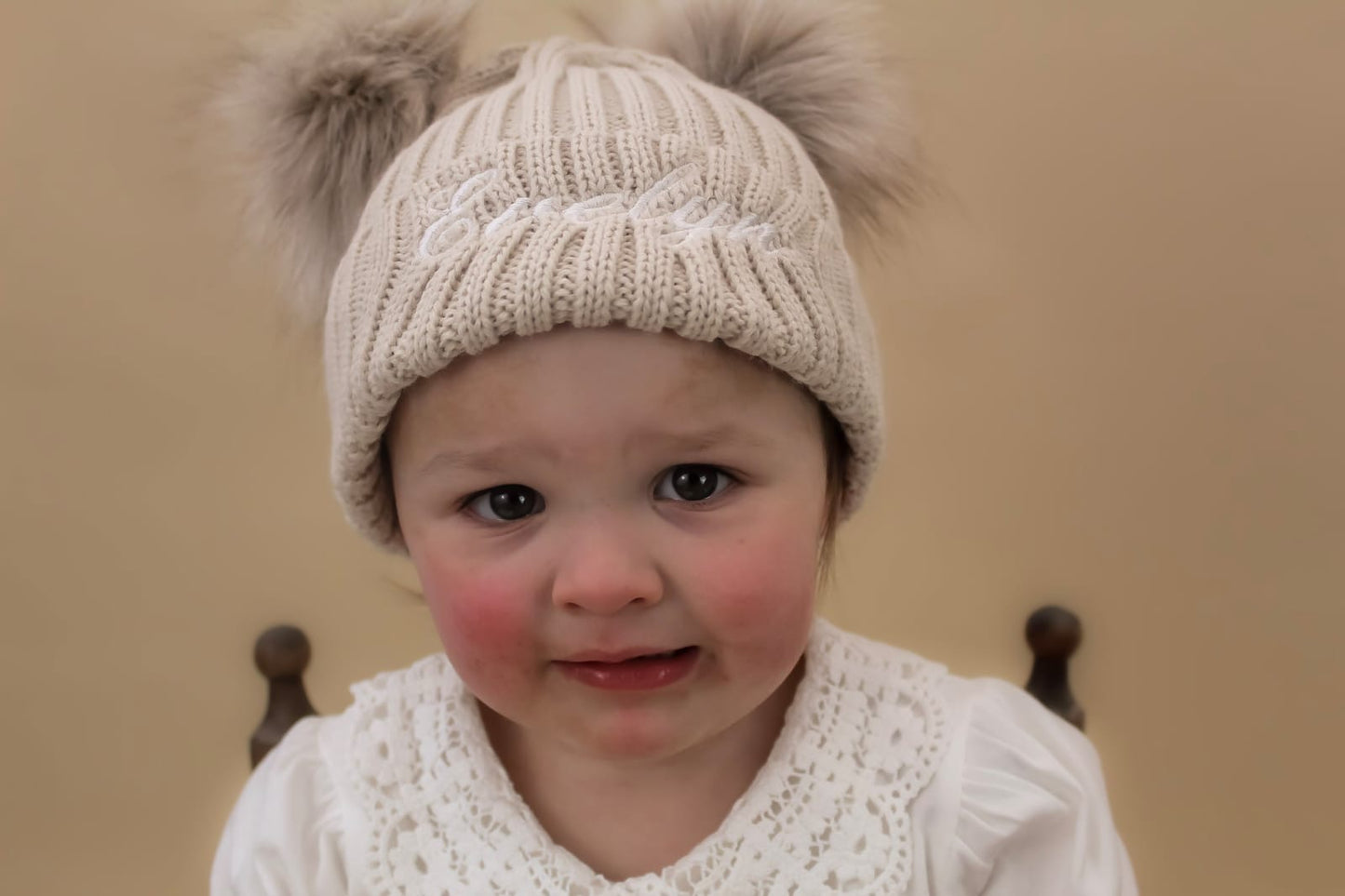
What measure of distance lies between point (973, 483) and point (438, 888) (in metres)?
0.66

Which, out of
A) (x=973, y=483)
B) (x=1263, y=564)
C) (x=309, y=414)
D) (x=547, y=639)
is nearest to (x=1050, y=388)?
(x=973, y=483)

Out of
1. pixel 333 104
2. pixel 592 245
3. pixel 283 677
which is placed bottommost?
pixel 283 677

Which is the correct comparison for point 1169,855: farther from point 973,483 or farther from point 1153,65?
point 1153,65

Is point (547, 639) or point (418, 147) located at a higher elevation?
point (418, 147)

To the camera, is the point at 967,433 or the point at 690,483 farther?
the point at 967,433

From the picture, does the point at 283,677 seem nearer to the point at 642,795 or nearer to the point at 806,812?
the point at 642,795

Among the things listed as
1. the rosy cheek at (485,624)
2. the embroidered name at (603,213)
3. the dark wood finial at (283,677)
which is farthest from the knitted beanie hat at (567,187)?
the dark wood finial at (283,677)

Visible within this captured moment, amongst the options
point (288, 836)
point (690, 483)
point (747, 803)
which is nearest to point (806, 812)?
point (747, 803)

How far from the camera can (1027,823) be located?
0.68 meters

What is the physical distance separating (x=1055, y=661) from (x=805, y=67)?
0.59 meters

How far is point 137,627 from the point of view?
1.12m

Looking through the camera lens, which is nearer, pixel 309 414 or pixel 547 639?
pixel 547 639

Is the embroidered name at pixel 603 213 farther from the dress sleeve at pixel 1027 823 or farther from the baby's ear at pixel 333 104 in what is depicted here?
the dress sleeve at pixel 1027 823

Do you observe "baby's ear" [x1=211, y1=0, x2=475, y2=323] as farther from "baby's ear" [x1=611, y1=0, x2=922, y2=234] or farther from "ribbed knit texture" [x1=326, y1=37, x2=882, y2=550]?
"baby's ear" [x1=611, y1=0, x2=922, y2=234]
